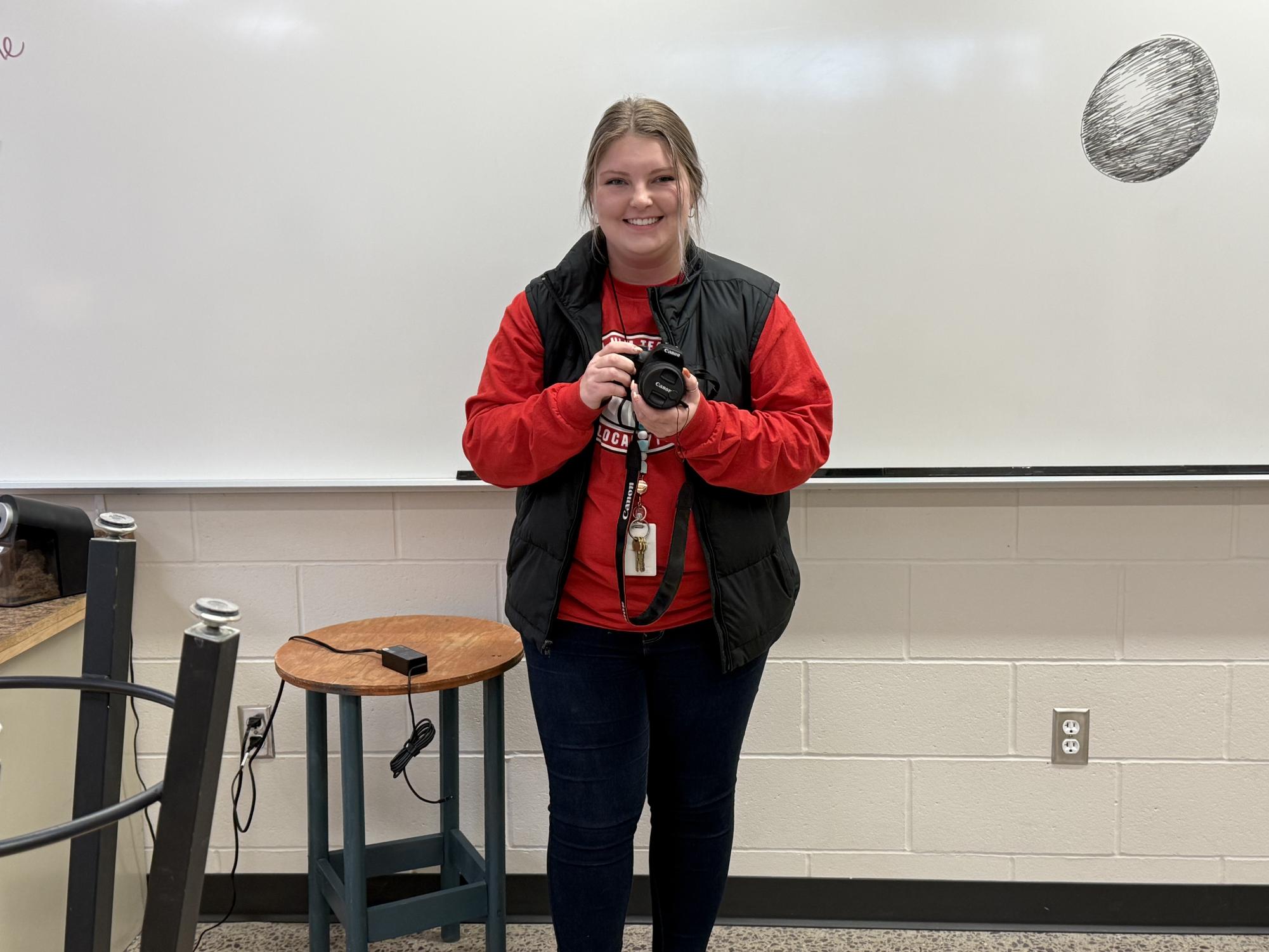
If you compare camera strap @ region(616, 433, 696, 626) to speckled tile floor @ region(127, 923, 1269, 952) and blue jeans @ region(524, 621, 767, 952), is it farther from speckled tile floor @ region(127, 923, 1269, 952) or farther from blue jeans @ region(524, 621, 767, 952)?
speckled tile floor @ region(127, 923, 1269, 952)

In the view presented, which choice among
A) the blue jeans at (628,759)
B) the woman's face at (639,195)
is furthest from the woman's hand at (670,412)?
the blue jeans at (628,759)

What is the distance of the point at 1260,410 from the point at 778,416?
3.57ft

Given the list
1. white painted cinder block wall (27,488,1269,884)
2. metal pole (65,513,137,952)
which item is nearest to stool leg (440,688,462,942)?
white painted cinder block wall (27,488,1269,884)

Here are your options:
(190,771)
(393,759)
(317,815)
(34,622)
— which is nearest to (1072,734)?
(393,759)

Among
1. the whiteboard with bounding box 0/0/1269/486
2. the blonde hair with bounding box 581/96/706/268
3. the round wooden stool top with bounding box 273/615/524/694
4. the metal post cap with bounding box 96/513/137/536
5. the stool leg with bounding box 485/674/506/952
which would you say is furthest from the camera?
the whiteboard with bounding box 0/0/1269/486

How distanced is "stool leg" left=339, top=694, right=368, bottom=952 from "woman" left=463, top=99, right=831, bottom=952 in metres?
0.33

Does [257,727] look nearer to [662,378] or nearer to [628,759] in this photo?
[628,759]

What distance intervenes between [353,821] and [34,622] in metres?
0.68

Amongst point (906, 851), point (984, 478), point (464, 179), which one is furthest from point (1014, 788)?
point (464, 179)

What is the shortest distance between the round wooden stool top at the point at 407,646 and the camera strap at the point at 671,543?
1.19 feet

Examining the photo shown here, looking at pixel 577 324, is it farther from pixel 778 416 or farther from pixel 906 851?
pixel 906 851

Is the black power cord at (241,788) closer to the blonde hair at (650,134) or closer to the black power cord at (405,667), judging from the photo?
the black power cord at (405,667)

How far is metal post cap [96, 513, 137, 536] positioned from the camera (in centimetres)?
89

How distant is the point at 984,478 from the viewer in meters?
1.88
